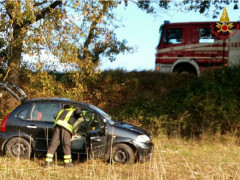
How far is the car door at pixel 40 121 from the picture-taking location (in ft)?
26.2

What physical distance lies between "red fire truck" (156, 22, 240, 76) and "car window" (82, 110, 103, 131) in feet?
24.9

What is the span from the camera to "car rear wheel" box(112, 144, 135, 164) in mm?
7805

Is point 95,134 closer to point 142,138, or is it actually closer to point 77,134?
point 77,134

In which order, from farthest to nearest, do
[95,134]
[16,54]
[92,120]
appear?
[16,54]
[92,120]
[95,134]

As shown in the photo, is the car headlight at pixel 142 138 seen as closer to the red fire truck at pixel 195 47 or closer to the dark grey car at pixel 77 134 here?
the dark grey car at pixel 77 134

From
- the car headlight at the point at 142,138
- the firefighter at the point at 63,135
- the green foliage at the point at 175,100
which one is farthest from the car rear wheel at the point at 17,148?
the green foliage at the point at 175,100

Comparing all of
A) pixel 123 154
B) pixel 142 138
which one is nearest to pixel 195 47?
pixel 142 138

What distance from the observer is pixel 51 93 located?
451 inches

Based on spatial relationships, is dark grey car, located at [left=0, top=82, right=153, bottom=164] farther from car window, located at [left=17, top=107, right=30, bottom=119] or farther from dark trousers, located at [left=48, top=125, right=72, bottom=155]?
dark trousers, located at [left=48, top=125, right=72, bottom=155]

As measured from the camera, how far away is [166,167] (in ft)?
25.2

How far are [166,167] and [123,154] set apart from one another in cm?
98

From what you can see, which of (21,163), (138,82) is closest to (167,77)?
(138,82)

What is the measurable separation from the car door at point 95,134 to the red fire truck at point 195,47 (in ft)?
25.0

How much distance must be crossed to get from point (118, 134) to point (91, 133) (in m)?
0.70
